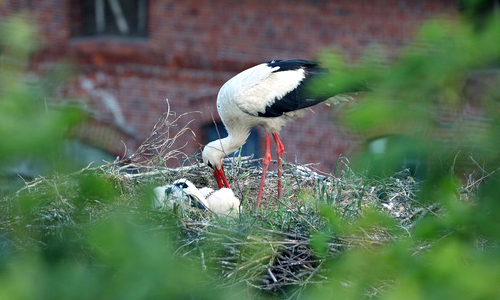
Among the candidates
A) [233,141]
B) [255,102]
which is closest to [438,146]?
[255,102]

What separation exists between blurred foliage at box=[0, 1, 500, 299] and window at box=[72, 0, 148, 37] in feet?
35.4

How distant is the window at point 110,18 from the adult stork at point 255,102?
234 inches

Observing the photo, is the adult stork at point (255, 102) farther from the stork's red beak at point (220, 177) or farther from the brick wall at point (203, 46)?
the brick wall at point (203, 46)

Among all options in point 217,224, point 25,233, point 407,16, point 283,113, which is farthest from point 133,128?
point 25,233

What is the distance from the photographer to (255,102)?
6.29 meters

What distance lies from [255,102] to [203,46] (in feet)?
18.9

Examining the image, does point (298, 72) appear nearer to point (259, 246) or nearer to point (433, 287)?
point (259, 246)

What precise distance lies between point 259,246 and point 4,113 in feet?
9.55

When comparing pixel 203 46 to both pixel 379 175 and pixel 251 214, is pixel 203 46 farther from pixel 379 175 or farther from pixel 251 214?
pixel 379 175

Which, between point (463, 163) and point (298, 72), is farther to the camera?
point (298, 72)

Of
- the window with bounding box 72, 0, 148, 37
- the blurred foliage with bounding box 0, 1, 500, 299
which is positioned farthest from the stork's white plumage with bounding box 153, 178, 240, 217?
the window with bounding box 72, 0, 148, 37

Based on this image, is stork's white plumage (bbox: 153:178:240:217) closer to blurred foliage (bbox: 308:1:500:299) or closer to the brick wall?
blurred foliage (bbox: 308:1:500:299)

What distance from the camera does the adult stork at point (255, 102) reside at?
620 centimetres

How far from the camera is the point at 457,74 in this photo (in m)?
1.42
